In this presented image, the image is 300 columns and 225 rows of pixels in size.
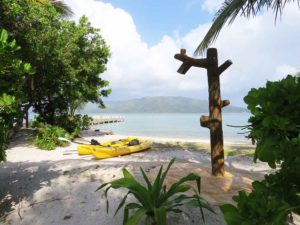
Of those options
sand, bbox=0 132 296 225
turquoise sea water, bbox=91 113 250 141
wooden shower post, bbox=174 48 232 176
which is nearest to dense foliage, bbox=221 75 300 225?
turquoise sea water, bbox=91 113 250 141

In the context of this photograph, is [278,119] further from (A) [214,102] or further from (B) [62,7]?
(B) [62,7]

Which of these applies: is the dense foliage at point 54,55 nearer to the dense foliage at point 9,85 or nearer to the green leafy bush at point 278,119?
the dense foliage at point 9,85

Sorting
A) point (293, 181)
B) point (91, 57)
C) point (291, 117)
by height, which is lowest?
point (293, 181)

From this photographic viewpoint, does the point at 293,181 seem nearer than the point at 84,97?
Yes

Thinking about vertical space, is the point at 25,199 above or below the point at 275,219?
below

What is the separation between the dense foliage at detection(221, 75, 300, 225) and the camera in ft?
4.66

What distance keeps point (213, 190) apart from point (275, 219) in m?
4.64

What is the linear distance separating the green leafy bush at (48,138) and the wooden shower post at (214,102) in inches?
327

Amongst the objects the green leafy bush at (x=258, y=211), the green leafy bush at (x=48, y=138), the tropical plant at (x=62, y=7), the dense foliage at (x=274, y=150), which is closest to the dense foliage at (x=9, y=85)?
the dense foliage at (x=274, y=150)

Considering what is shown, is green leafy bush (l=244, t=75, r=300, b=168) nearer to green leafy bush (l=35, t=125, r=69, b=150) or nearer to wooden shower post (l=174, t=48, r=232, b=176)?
wooden shower post (l=174, t=48, r=232, b=176)

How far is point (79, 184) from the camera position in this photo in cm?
598

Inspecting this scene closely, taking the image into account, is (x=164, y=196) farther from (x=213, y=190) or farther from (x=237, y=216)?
(x=237, y=216)

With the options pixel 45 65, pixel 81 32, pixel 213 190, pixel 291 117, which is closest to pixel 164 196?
pixel 213 190

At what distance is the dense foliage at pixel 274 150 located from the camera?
1422 millimetres
